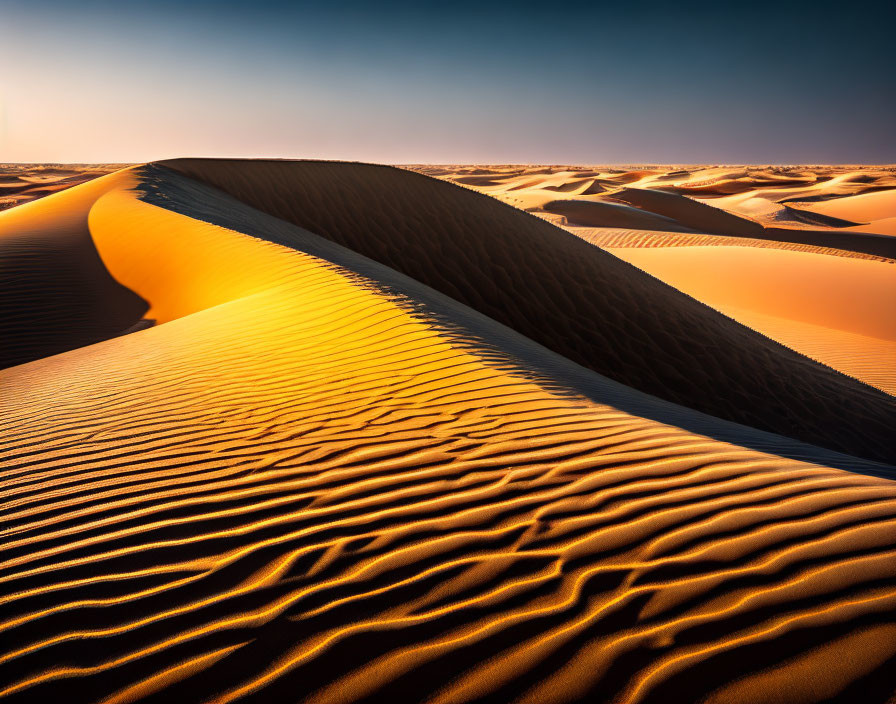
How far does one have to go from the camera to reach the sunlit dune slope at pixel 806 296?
1134cm

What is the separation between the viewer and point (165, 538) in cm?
219

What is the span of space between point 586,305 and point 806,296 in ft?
29.4

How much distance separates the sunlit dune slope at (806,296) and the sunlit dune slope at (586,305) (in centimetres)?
289

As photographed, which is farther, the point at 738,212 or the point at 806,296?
the point at 738,212

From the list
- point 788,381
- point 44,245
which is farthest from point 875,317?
point 44,245

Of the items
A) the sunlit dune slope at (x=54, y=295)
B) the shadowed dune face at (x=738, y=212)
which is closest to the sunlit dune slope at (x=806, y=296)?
the shadowed dune face at (x=738, y=212)

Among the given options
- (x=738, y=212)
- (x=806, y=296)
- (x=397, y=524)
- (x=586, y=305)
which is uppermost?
(x=738, y=212)

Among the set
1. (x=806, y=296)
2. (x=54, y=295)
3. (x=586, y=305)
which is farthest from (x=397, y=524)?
(x=806, y=296)

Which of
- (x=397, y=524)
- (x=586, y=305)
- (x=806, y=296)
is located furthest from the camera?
(x=806, y=296)

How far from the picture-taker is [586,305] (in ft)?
29.3

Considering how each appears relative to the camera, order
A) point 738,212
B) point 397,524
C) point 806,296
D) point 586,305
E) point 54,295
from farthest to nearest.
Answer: point 738,212, point 806,296, point 586,305, point 54,295, point 397,524

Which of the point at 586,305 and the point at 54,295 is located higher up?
the point at 54,295

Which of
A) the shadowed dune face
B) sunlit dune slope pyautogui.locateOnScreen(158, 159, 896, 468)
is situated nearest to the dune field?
sunlit dune slope pyautogui.locateOnScreen(158, 159, 896, 468)

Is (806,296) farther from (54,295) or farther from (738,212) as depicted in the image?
(738,212)
